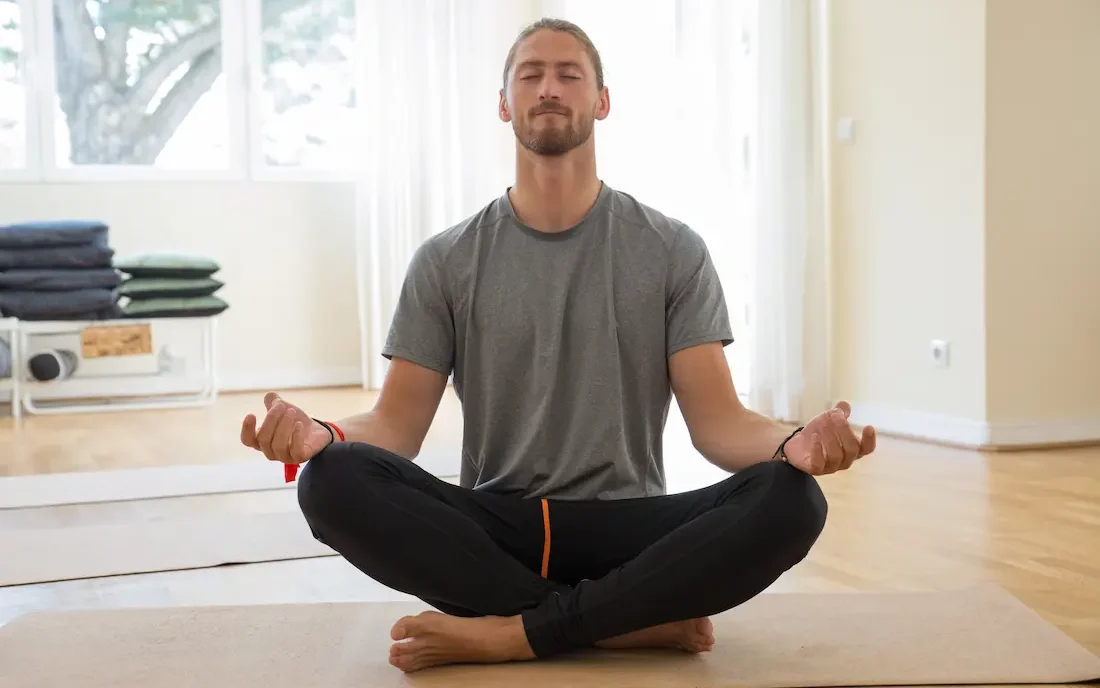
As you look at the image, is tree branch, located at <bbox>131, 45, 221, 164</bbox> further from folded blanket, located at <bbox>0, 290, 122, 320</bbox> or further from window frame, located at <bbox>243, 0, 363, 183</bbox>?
folded blanket, located at <bbox>0, 290, 122, 320</bbox>

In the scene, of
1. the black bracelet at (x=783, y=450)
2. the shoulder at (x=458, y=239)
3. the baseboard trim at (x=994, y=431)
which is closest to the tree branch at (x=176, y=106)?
the baseboard trim at (x=994, y=431)

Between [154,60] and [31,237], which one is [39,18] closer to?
[154,60]

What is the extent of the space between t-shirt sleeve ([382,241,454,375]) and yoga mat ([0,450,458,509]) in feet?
5.77

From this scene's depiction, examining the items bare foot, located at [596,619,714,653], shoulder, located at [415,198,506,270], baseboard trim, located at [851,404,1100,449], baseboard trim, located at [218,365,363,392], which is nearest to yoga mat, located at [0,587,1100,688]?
bare foot, located at [596,619,714,653]

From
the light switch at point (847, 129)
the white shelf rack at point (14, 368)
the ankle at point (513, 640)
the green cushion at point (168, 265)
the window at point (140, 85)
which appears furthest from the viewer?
the window at point (140, 85)

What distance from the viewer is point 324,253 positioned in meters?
6.42

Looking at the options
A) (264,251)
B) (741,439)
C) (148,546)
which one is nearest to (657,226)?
(741,439)

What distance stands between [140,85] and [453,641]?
4984mm

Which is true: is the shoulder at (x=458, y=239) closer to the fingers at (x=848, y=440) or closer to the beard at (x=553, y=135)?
the beard at (x=553, y=135)

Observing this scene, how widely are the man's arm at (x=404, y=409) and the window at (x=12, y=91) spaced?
462cm

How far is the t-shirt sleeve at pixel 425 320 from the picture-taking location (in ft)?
6.51

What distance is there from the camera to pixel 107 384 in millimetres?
5727

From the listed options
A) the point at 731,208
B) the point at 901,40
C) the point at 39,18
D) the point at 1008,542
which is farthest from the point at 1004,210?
the point at 39,18

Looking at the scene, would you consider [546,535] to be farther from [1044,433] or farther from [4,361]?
[4,361]
